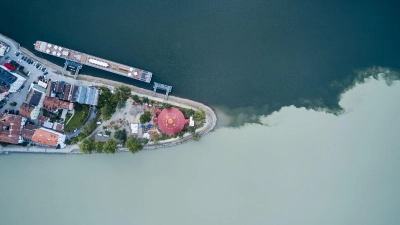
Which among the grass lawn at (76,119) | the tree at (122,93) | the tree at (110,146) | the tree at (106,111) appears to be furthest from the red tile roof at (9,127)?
the tree at (122,93)

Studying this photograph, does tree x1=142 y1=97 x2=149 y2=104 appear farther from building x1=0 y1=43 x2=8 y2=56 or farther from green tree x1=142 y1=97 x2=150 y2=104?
building x1=0 y1=43 x2=8 y2=56

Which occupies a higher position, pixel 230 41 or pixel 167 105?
pixel 230 41

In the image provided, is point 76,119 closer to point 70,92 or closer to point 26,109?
point 70,92

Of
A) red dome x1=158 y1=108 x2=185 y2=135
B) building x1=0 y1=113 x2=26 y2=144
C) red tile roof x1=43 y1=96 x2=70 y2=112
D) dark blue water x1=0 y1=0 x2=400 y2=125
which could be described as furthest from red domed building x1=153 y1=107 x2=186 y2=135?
building x1=0 y1=113 x2=26 y2=144

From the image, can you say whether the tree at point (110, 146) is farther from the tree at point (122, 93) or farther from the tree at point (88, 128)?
the tree at point (122, 93)

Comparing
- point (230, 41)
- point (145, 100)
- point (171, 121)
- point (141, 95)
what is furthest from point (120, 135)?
point (230, 41)

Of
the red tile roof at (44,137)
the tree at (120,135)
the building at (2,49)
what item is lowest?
the red tile roof at (44,137)
